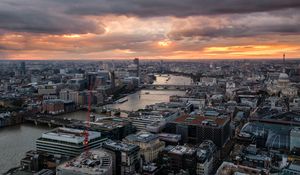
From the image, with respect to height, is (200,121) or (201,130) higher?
(200,121)

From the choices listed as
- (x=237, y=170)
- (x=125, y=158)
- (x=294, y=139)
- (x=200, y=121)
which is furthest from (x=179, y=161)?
(x=294, y=139)

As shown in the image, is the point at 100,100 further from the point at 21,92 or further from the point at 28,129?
the point at 28,129

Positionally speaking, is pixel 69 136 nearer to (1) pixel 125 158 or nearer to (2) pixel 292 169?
(1) pixel 125 158

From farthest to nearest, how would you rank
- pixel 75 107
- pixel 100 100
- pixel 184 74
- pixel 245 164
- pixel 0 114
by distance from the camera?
pixel 184 74 < pixel 100 100 < pixel 75 107 < pixel 0 114 < pixel 245 164

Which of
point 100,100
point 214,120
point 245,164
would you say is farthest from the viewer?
point 100,100

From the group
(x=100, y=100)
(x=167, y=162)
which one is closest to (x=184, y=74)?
(x=100, y=100)

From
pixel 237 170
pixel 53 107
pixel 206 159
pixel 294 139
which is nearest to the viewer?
pixel 237 170
